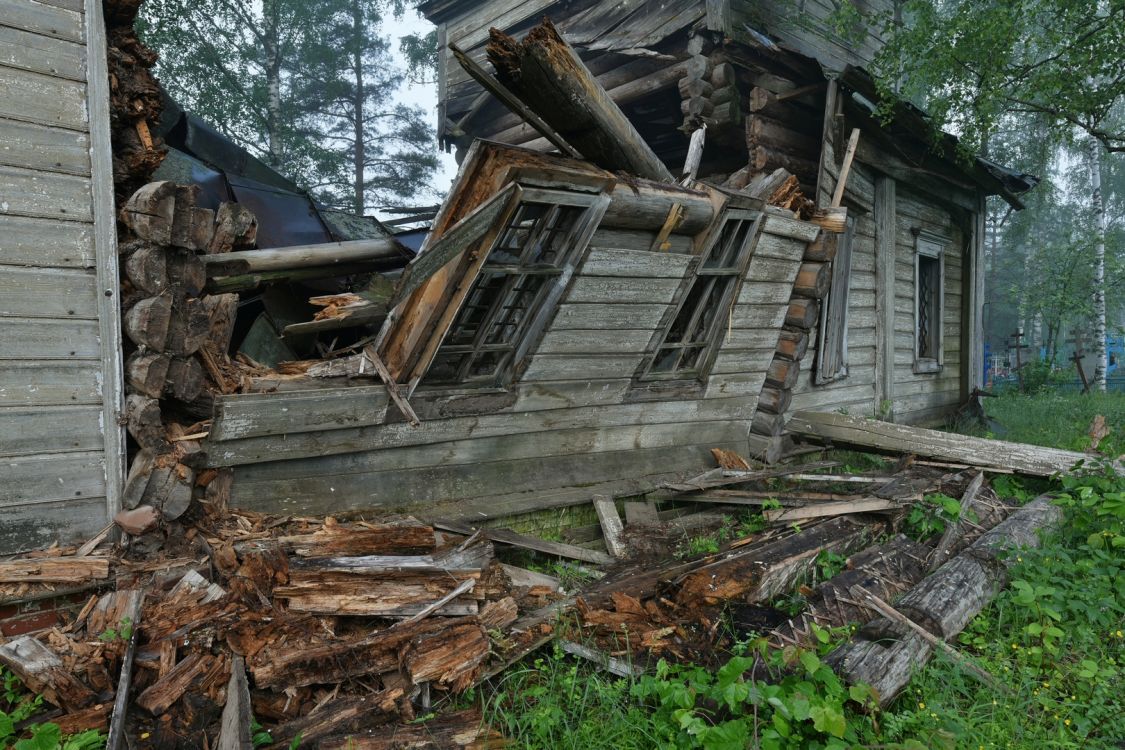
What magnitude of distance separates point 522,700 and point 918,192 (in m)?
9.84

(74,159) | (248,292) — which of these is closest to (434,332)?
(248,292)

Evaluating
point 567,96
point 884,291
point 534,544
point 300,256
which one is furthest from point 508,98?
point 884,291

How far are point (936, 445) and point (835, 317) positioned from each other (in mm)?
2565

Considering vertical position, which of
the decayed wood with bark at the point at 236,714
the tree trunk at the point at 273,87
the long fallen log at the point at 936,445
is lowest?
the decayed wood with bark at the point at 236,714

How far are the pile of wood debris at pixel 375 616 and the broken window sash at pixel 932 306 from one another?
698 centimetres

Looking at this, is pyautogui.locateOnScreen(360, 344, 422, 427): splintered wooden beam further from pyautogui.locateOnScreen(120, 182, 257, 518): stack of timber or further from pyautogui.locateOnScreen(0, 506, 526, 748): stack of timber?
pyautogui.locateOnScreen(120, 182, 257, 518): stack of timber

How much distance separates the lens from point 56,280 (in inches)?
140

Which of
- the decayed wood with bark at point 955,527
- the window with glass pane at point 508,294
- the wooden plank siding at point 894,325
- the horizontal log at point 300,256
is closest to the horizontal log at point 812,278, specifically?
the decayed wood with bark at point 955,527

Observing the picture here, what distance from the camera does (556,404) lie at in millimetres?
5395

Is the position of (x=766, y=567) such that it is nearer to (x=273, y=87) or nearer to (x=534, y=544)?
(x=534, y=544)

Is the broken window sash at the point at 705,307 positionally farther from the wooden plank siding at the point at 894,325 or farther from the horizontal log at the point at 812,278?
the wooden plank siding at the point at 894,325

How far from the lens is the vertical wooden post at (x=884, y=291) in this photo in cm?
966

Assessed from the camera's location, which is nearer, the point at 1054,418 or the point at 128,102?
the point at 128,102

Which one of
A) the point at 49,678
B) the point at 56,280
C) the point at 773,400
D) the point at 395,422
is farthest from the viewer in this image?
the point at 773,400
